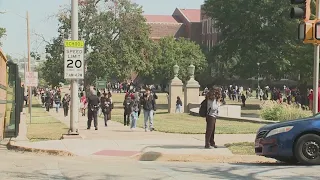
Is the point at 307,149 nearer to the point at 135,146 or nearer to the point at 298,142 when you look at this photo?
the point at 298,142

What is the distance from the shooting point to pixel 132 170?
11.3 meters

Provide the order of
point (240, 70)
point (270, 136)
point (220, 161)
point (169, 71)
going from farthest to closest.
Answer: point (169, 71) → point (240, 70) → point (220, 161) → point (270, 136)

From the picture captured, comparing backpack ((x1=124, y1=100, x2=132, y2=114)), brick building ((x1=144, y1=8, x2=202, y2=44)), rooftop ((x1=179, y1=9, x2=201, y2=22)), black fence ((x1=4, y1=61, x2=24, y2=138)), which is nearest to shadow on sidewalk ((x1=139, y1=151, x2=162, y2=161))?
black fence ((x1=4, y1=61, x2=24, y2=138))

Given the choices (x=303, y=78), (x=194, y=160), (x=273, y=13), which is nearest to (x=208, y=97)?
(x=194, y=160)

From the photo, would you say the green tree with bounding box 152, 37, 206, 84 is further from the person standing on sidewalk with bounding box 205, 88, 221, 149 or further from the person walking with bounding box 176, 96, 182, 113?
the person standing on sidewalk with bounding box 205, 88, 221, 149

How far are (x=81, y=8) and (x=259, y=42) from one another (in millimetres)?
17704

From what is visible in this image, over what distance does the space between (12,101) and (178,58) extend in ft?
283

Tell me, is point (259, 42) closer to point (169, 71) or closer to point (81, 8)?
point (81, 8)

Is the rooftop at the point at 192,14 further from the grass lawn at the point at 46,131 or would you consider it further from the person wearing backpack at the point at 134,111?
the person wearing backpack at the point at 134,111

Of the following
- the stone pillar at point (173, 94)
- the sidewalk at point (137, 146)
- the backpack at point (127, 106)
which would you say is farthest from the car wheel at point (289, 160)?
the stone pillar at point (173, 94)

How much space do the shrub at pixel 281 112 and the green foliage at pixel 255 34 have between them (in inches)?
860

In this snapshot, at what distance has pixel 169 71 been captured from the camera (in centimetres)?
10369

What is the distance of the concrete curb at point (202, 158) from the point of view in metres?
13.5

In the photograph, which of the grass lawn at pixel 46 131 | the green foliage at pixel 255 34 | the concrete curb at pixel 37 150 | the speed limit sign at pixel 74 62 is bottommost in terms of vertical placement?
the grass lawn at pixel 46 131
